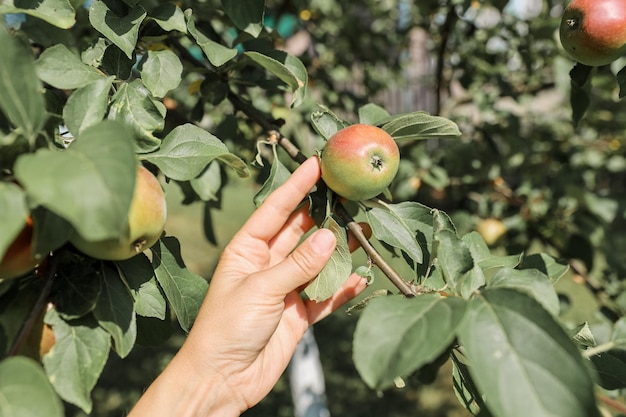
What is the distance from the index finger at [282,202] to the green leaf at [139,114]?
0.35 metres

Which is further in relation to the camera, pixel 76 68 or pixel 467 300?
pixel 76 68

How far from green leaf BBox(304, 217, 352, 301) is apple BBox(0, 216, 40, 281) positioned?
565 mm

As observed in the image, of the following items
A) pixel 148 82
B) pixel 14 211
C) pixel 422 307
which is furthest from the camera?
pixel 148 82

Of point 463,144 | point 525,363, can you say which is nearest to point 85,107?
point 525,363

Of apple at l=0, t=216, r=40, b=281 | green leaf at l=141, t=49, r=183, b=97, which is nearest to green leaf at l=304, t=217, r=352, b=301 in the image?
green leaf at l=141, t=49, r=183, b=97

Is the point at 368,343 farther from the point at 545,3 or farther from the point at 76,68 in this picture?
the point at 545,3

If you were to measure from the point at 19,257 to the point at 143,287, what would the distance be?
26 centimetres

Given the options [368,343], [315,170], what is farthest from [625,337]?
[315,170]

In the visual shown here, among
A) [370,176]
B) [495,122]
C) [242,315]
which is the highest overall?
[370,176]

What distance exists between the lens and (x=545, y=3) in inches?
87.5

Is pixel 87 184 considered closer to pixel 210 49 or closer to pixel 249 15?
pixel 210 49

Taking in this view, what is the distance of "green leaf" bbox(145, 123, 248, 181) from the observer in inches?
41.0

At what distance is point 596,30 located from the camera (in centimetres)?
117

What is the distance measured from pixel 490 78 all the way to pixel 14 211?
2.82 meters
